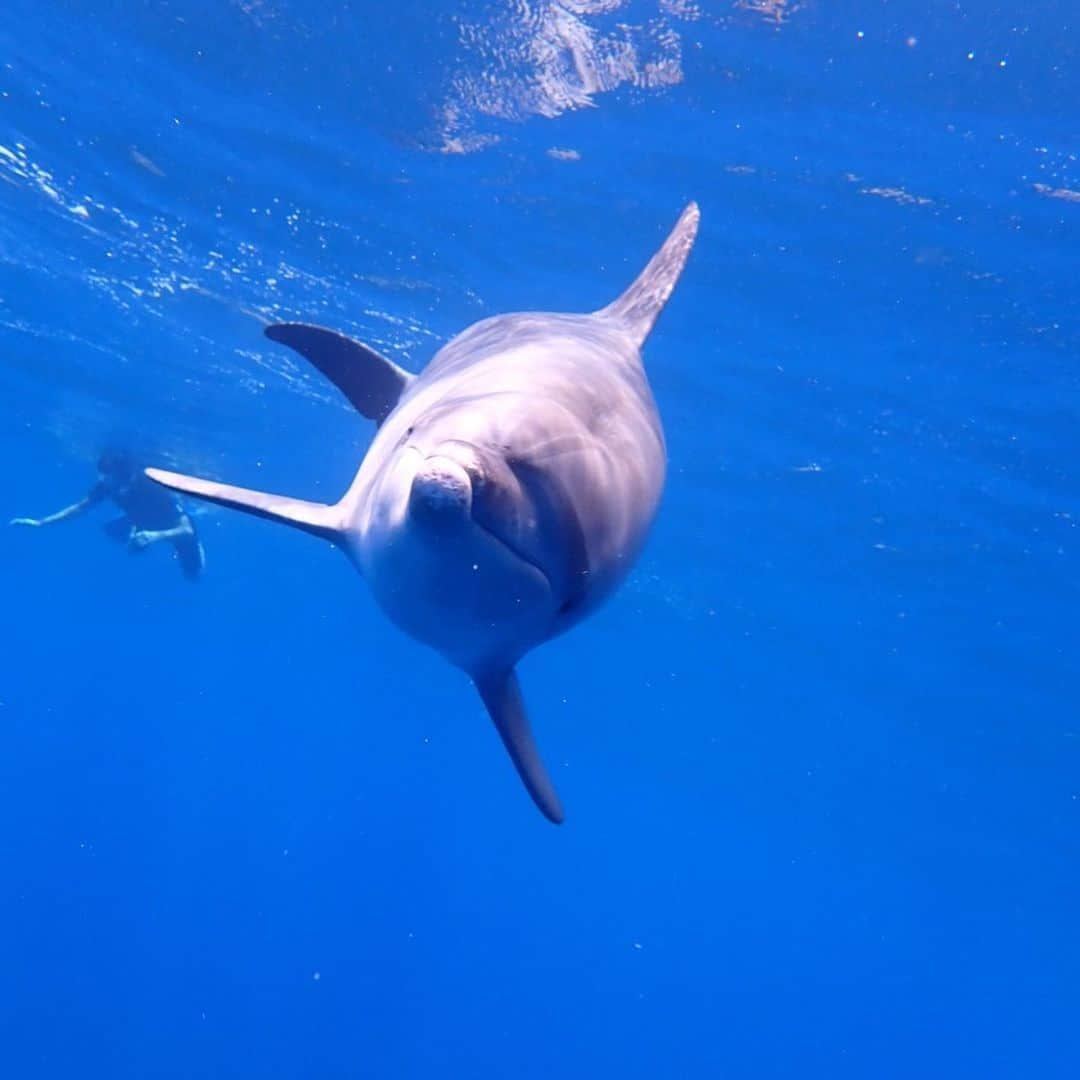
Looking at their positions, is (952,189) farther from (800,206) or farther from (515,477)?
(515,477)

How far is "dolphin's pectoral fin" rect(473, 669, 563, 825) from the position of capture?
445cm

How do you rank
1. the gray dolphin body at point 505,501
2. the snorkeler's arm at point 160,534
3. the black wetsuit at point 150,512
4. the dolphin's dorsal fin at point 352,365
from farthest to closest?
the black wetsuit at point 150,512
the snorkeler's arm at point 160,534
the dolphin's dorsal fin at point 352,365
the gray dolphin body at point 505,501

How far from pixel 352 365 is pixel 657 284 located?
2.18m

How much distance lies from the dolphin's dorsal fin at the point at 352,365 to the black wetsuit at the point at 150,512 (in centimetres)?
1804

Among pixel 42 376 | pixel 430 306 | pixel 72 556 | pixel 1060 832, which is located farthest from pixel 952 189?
pixel 72 556

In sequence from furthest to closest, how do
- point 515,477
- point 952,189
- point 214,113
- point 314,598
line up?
1. point 314,598
2. point 214,113
3. point 952,189
4. point 515,477

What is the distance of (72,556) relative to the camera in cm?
6262

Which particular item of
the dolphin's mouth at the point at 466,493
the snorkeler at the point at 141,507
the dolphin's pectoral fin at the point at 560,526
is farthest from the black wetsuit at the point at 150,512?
the dolphin's mouth at the point at 466,493

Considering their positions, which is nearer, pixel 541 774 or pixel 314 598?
pixel 541 774

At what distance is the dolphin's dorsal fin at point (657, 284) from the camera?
6.59m

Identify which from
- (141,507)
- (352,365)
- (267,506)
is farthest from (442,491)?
(141,507)

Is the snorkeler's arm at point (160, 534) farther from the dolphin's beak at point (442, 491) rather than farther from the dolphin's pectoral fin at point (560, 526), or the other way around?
the dolphin's beak at point (442, 491)

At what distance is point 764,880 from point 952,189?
101651 millimetres

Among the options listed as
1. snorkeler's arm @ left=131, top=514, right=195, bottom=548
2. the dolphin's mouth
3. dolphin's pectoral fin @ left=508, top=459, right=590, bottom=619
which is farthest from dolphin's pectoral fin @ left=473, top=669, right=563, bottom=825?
snorkeler's arm @ left=131, top=514, right=195, bottom=548
